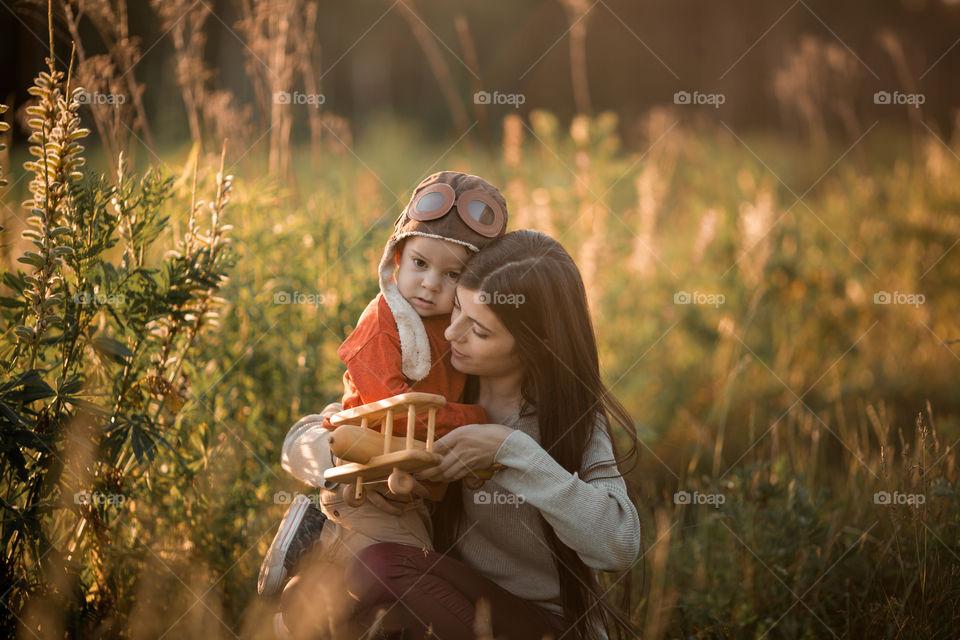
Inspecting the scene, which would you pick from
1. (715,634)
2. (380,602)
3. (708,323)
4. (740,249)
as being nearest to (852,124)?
(740,249)

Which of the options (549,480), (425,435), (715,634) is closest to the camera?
(549,480)

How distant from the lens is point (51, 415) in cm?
203

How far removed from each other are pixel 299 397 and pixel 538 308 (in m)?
1.05

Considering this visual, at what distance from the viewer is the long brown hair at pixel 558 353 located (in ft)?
6.65

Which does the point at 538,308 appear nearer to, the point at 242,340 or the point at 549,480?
the point at 549,480

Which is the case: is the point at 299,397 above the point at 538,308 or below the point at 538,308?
below

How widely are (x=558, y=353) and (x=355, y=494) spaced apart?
591mm

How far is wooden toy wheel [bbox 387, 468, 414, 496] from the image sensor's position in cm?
179

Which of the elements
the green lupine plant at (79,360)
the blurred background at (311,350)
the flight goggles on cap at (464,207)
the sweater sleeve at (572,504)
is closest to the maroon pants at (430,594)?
the sweater sleeve at (572,504)

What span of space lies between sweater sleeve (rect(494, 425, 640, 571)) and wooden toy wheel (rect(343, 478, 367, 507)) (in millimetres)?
309

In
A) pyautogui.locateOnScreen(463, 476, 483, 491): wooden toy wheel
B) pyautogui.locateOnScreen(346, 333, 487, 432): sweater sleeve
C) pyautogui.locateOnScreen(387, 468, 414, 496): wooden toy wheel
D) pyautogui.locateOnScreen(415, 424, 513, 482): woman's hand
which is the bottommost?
pyautogui.locateOnScreen(463, 476, 483, 491): wooden toy wheel

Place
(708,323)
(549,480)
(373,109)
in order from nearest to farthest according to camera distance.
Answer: (549,480) → (708,323) → (373,109)

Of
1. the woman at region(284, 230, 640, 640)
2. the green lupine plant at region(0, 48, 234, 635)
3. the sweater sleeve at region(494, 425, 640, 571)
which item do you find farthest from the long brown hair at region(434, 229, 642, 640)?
the green lupine plant at region(0, 48, 234, 635)

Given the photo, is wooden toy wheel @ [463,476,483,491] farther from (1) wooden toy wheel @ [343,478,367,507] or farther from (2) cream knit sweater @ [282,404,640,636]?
(1) wooden toy wheel @ [343,478,367,507]
